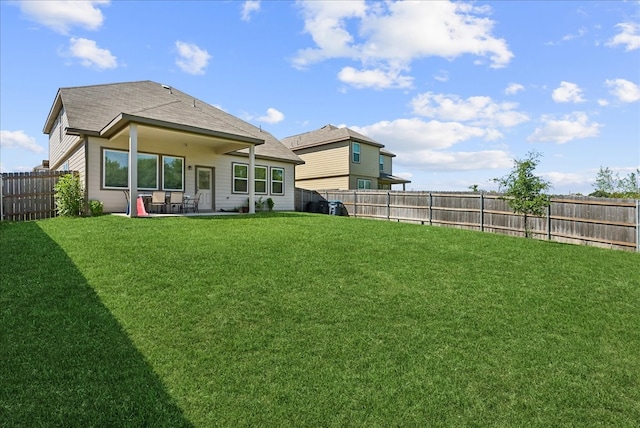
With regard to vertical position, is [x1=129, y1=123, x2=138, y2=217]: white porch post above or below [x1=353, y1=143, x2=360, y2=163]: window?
below

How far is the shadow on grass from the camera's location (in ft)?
8.37

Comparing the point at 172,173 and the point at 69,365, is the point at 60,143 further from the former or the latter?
the point at 69,365

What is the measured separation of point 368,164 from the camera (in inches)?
1013

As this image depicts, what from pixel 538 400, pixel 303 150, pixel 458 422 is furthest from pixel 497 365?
pixel 303 150

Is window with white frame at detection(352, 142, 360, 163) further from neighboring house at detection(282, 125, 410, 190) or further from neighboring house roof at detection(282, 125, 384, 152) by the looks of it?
neighboring house roof at detection(282, 125, 384, 152)

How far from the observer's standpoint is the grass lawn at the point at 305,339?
2756 millimetres

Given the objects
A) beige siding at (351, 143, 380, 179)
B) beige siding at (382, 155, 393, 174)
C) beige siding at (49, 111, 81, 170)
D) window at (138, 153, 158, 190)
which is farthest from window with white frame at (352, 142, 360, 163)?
beige siding at (49, 111, 81, 170)

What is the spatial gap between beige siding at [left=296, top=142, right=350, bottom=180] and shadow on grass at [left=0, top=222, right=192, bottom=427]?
20.7 metres

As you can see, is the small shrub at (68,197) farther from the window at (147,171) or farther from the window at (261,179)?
the window at (261,179)

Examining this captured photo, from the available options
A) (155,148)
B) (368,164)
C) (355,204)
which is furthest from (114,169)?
(368,164)

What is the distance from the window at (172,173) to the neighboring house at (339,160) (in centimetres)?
1248

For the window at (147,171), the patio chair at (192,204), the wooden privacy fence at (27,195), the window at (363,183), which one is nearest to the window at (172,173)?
the window at (147,171)

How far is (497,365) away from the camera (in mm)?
3430

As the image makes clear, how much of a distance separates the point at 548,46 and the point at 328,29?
669cm
